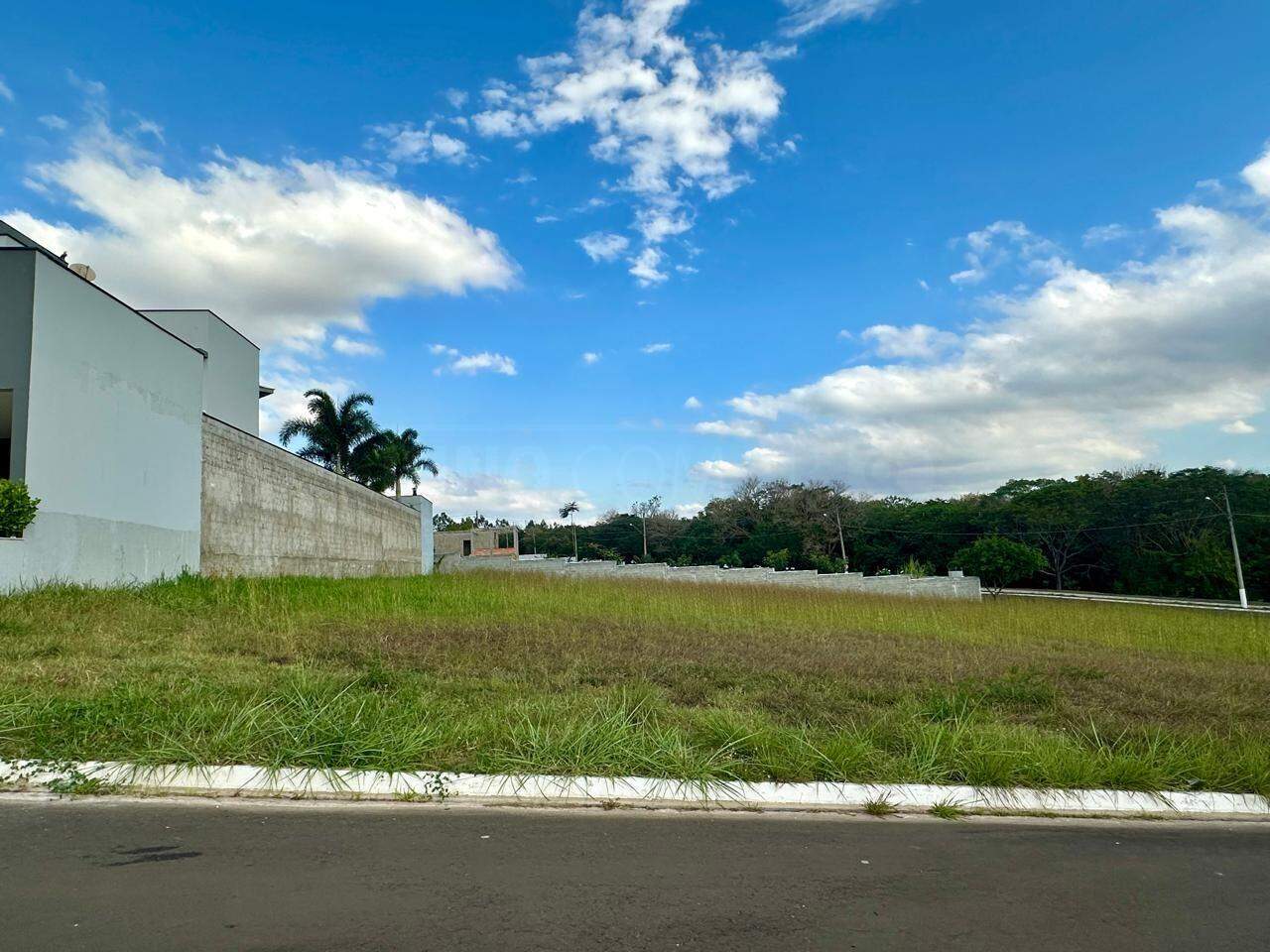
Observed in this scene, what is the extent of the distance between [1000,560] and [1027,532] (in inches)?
741

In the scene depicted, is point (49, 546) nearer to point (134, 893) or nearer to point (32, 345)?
point (32, 345)

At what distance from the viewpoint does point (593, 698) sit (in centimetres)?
638

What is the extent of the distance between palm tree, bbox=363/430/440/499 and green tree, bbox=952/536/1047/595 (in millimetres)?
29343

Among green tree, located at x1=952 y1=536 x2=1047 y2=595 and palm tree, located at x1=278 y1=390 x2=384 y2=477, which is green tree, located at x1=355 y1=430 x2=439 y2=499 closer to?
palm tree, located at x1=278 y1=390 x2=384 y2=477

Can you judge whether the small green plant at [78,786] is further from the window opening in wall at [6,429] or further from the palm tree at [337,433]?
the palm tree at [337,433]

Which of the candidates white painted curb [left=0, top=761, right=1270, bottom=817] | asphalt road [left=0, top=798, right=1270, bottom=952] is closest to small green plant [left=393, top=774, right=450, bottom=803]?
white painted curb [left=0, top=761, right=1270, bottom=817]

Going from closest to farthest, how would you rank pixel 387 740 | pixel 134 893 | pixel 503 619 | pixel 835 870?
pixel 134 893 < pixel 835 870 < pixel 387 740 < pixel 503 619

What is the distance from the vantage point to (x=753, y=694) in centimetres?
693

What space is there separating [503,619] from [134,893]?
28.8ft

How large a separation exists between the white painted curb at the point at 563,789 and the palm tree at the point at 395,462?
37744 mm

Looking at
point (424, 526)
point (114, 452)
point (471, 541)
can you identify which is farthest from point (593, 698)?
point (471, 541)

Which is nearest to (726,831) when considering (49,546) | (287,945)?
(287,945)

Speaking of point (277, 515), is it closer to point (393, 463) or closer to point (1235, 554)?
point (393, 463)

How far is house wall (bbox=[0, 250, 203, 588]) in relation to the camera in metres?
11.0
